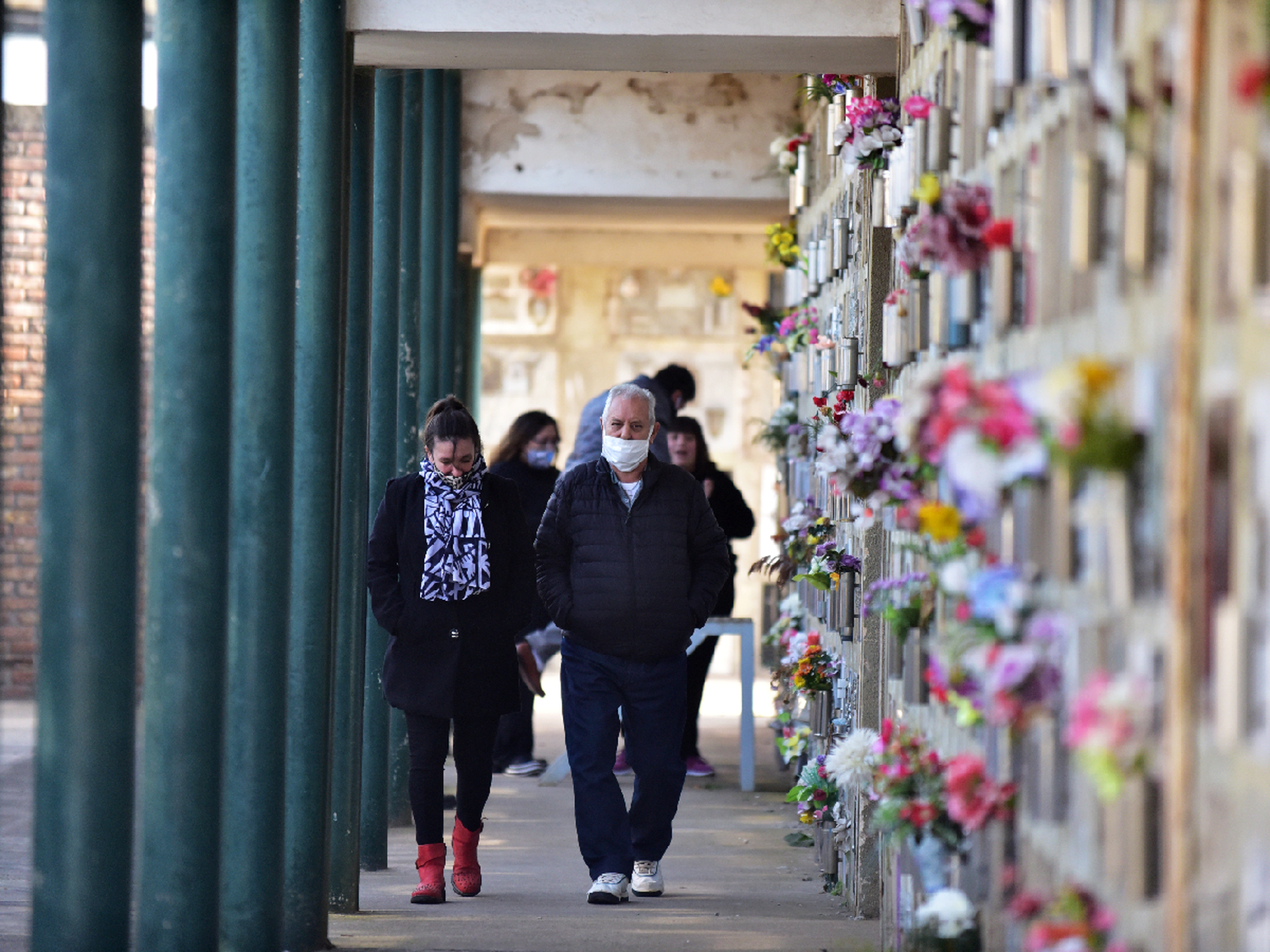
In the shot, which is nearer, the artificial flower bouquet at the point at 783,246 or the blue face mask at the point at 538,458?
the artificial flower bouquet at the point at 783,246

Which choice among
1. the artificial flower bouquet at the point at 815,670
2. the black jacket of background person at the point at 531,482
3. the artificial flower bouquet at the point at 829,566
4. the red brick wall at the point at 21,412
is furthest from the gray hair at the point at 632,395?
the red brick wall at the point at 21,412

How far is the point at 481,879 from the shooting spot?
232 inches

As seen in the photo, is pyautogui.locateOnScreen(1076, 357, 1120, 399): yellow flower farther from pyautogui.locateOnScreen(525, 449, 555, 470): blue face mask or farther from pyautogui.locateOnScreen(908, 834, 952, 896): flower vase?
pyautogui.locateOnScreen(525, 449, 555, 470): blue face mask

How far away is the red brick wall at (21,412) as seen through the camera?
11.2 meters

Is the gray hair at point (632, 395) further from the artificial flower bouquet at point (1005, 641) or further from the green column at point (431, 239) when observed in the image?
the green column at point (431, 239)

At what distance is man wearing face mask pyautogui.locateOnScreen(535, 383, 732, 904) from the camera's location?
5.25 metres

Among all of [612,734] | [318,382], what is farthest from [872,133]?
[612,734]

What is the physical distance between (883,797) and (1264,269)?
1746 millimetres

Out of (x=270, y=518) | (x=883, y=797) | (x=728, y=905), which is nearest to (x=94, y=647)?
(x=270, y=518)

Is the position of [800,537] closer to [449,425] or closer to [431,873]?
[449,425]

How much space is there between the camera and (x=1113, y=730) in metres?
2.28

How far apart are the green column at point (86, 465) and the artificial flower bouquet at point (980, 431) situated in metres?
1.83

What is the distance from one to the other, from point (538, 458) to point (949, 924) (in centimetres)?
500

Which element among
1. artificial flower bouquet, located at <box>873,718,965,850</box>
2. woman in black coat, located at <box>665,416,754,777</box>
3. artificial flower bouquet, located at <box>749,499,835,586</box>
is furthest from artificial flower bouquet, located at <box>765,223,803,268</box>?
artificial flower bouquet, located at <box>873,718,965,850</box>
